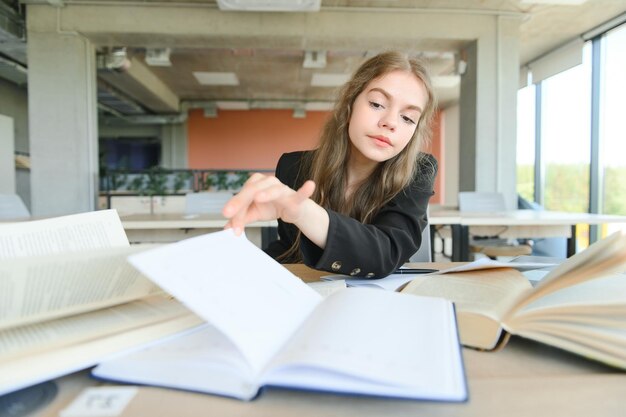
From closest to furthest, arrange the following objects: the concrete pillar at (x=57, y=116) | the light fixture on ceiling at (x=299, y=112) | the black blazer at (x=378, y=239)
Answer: the black blazer at (x=378, y=239), the concrete pillar at (x=57, y=116), the light fixture on ceiling at (x=299, y=112)

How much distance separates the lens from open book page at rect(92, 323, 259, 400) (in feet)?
1.20

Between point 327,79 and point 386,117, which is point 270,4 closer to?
point 386,117

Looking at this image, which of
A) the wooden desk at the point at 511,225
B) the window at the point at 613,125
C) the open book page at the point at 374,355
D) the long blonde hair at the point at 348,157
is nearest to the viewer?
the open book page at the point at 374,355

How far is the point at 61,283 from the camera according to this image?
0.45 meters

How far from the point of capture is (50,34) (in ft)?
15.2

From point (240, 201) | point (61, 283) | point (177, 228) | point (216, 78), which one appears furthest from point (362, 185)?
point (216, 78)

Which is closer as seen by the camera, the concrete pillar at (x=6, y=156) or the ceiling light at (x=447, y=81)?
the concrete pillar at (x=6, y=156)

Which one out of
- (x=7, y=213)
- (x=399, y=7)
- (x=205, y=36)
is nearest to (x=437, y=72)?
(x=399, y=7)

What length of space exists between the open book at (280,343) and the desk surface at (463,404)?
0.05ft

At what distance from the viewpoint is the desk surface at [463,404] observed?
35 centimetres

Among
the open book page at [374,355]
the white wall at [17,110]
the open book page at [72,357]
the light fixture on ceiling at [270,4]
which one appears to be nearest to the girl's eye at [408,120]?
the open book page at [374,355]

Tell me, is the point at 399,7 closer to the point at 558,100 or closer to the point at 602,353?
the point at 558,100

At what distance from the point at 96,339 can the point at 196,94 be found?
9999mm

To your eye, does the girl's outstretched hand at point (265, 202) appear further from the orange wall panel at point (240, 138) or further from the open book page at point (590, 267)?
the orange wall panel at point (240, 138)
